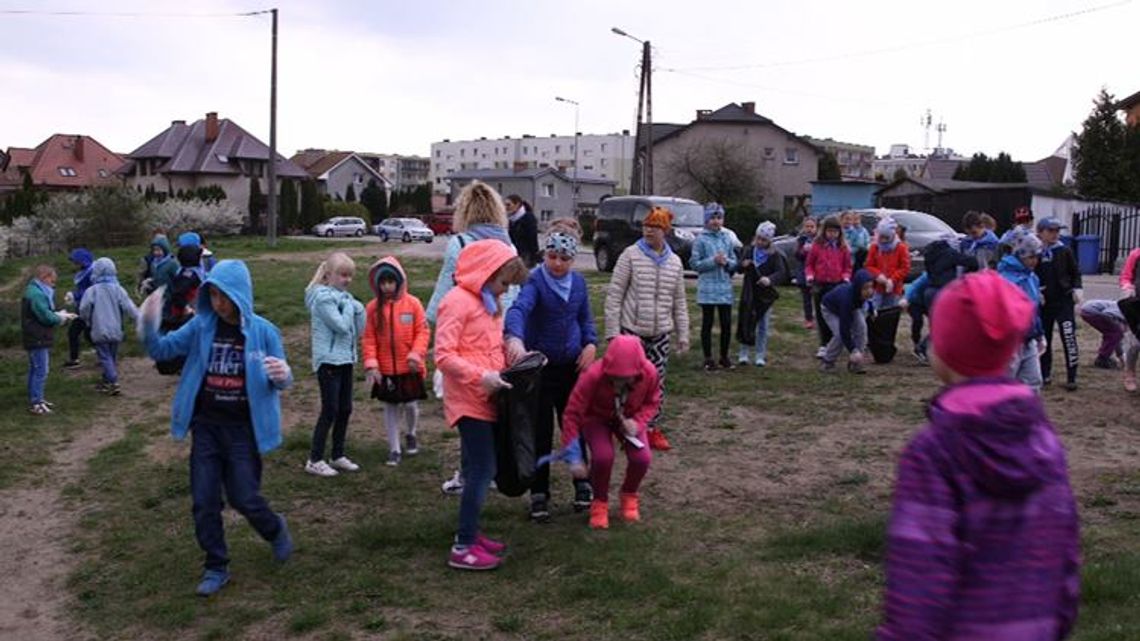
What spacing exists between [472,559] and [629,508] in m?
1.15

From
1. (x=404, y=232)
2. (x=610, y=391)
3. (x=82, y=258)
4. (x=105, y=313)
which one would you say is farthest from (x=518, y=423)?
(x=404, y=232)

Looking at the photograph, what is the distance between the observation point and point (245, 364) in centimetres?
566

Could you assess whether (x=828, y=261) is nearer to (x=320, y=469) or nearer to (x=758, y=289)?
(x=758, y=289)

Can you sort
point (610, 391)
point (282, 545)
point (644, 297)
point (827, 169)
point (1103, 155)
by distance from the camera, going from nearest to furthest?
1. point (282, 545)
2. point (610, 391)
3. point (644, 297)
4. point (1103, 155)
5. point (827, 169)

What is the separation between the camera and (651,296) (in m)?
8.69

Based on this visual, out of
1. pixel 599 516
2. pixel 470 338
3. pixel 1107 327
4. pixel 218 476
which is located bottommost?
pixel 599 516

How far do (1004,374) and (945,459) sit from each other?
1.05 feet

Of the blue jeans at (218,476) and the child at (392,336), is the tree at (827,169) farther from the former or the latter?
the blue jeans at (218,476)

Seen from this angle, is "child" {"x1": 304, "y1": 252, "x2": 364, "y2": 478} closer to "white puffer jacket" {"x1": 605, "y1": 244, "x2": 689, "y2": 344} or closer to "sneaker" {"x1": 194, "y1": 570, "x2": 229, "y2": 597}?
"white puffer jacket" {"x1": 605, "y1": 244, "x2": 689, "y2": 344}

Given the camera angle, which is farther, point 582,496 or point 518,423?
point 582,496

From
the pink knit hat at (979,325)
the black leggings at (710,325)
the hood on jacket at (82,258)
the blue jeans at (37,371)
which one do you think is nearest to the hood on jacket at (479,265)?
the pink knit hat at (979,325)

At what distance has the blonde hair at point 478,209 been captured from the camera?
23.2ft

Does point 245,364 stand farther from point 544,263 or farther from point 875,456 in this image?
point 875,456

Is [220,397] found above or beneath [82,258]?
beneath
